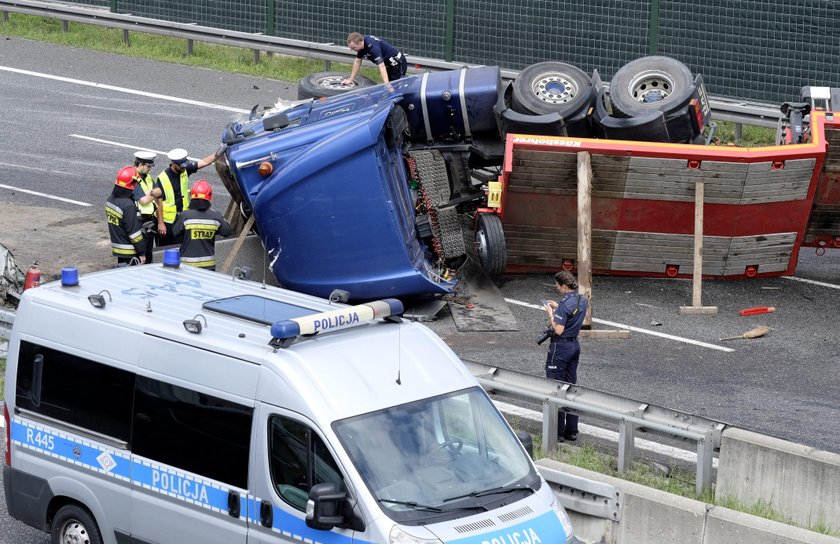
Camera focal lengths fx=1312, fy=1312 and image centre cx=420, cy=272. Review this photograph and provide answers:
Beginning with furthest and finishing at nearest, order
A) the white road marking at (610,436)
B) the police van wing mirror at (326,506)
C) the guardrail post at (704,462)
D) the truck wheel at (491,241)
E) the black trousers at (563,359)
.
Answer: the truck wheel at (491,241) < the black trousers at (563,359) < the white road marking at (610,436) < the guardrail post at (704,462) < the police van wing mirror at (326,506)

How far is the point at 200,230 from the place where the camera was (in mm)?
12758

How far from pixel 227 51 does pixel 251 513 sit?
1742 centimetres

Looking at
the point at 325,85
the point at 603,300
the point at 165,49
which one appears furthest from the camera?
the point at 165,49

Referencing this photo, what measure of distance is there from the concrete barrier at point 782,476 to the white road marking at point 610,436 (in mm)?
1037

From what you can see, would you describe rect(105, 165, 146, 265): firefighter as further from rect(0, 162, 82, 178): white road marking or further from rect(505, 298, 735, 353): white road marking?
rect(0, 162, 82, 178): white road marking

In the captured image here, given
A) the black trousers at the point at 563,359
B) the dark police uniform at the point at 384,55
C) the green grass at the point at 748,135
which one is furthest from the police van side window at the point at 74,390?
the green grass at the point at 748,135

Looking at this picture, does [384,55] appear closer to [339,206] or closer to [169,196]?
[169,196]

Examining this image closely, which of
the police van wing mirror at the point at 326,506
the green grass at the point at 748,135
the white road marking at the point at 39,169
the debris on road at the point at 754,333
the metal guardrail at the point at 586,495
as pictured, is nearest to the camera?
the police van wing mirror at the point at 326,506

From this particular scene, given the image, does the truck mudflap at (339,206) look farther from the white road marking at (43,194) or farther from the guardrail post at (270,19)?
the guardrail post at (270,19)

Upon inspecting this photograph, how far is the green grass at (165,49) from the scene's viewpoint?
74.1ft

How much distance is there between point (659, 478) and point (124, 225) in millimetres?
6658

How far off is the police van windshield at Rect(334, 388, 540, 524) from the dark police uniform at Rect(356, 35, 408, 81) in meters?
10.8

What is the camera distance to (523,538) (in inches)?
270

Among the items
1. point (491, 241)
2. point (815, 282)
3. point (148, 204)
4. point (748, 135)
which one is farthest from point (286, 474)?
point (748, 135)
